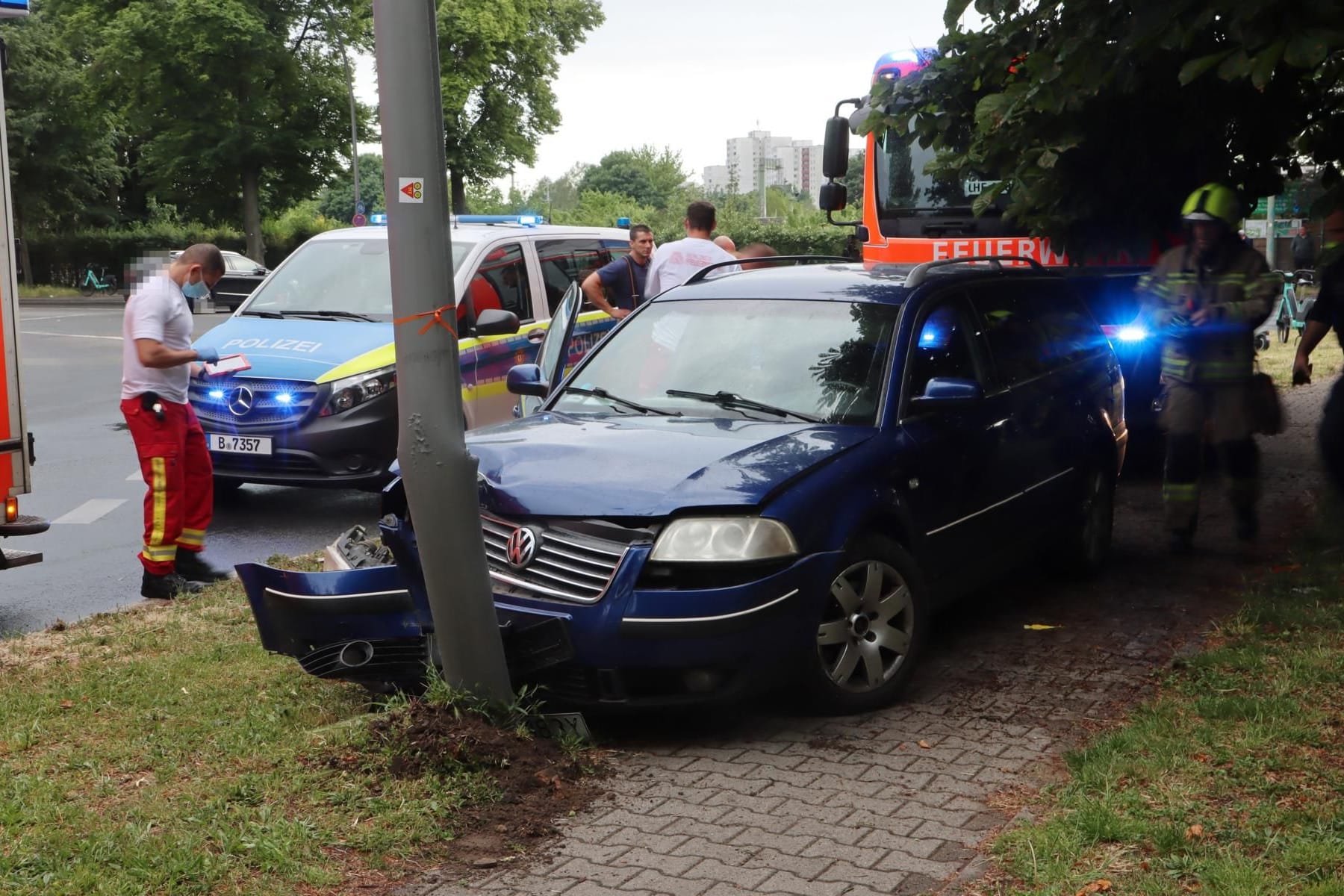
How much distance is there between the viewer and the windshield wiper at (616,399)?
6.30 meters

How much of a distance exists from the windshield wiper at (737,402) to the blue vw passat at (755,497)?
0.04 ft

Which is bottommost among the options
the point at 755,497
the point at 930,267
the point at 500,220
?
the point at 755,497

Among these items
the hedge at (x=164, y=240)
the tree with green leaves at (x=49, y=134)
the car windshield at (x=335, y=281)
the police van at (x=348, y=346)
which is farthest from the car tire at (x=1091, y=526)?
the tree with green leaves at (x=49, y=134)

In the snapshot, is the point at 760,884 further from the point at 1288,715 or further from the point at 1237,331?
the point at 1237,331

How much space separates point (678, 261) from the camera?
1000 cm

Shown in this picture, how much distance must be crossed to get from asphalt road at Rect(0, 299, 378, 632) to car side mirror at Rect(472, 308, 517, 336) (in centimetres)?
149

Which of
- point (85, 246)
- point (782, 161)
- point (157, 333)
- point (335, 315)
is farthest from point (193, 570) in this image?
point (782, 161)

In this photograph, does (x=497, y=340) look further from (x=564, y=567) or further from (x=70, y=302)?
(x=70, y=302)

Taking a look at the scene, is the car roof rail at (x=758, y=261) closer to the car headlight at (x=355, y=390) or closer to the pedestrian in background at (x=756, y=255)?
the pedestrian in background at (x=756, y=255)

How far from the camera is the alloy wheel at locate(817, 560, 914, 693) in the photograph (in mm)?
5422

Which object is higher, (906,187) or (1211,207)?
(906,187)

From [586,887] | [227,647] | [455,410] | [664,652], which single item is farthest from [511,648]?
[227,647]

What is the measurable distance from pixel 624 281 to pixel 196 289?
3.24 meters

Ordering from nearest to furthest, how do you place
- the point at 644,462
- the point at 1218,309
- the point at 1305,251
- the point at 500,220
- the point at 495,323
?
the point at 644,462
the point at 1218,309
the point at 495,323
the point at 1305,251
the point at 500,220
